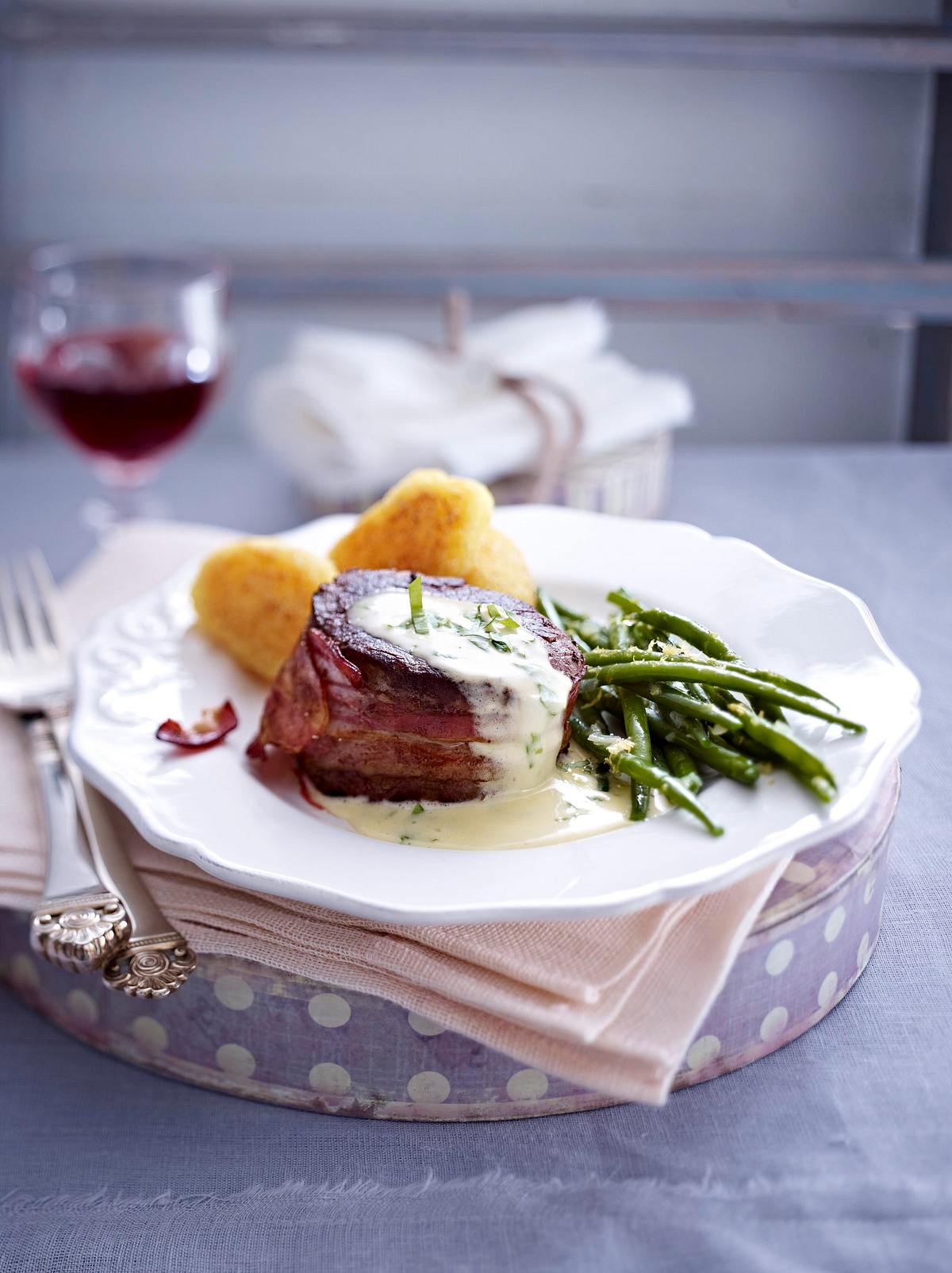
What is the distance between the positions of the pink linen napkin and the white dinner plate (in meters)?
0.05

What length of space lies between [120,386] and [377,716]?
138 cm

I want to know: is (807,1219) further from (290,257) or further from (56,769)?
(290,257)

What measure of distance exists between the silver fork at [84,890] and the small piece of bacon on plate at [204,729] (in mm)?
111

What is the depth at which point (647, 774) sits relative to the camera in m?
1.40

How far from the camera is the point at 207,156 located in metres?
4.13

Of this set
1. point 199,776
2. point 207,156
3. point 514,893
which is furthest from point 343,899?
point 207,156

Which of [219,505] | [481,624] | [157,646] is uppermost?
[481,624]

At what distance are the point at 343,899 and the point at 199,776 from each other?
1.19 feet

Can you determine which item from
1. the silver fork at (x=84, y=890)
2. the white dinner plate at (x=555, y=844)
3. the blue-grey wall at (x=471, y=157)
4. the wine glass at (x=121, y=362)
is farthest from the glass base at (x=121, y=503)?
the blue-grey wall at (x=471, y=157)

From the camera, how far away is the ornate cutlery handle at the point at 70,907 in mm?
1287

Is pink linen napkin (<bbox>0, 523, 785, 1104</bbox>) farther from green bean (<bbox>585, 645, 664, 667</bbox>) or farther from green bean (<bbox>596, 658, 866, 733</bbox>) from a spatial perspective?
green bean (<bbox>585, 645, 664, 667</bbox>)

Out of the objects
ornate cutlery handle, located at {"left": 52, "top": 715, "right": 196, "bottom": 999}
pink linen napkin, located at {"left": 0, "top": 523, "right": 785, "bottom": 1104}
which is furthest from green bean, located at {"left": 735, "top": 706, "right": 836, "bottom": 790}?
ornate cutlery handle, located at {"left": 52, "top": 715, "right": 196, "bottom": 999}

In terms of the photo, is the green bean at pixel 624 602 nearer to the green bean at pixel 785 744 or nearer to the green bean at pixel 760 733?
the green bean at pixel 760 733

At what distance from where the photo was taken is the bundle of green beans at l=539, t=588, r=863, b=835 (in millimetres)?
1383
